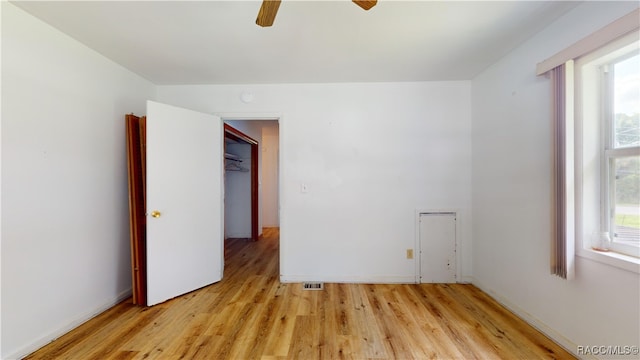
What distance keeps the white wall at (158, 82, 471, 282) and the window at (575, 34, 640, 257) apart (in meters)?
1.21

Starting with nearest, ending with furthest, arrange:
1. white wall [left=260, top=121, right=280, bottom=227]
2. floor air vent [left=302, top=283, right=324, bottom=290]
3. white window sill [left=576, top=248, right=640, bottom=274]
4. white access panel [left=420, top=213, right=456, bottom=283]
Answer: white window sill [left=576, top=248, right=640, bottom=274], floor air vent [left=302, top=283, right=324, bottom=290], white access panel [left=420, top=213, right=456, bottom=283], white wall [left=260, top=121, right=280, bottom=227]

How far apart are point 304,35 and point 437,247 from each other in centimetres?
258

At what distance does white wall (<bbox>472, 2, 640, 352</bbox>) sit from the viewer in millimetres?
1434

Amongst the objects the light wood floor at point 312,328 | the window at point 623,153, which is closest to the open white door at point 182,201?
the light wood floor at point 312,328

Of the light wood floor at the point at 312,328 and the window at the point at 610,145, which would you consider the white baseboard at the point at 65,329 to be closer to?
the light wood floor at the point at 312,328

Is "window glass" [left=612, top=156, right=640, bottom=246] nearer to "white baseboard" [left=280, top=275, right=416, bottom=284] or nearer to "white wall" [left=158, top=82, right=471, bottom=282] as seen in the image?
"white wall" [left=158, top=82, right=471, bottom=282]

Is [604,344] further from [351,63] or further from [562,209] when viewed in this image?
[351,63]

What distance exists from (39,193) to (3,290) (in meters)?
0.64

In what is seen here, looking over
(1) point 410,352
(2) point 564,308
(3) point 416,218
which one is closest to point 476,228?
(3) point 416,218

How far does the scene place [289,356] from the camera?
5.29 ft

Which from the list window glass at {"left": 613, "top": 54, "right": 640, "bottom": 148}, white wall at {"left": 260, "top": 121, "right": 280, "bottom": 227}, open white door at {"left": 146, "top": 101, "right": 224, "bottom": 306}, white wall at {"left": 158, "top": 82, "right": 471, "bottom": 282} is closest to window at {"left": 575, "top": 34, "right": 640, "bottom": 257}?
window glass at {"left": 613, "top": 54, "right": 640, "bottom": 148}

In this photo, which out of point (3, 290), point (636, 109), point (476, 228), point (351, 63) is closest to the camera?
point (636, 109)

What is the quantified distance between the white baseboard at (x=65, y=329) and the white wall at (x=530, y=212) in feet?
12.1

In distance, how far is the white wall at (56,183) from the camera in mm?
1569
